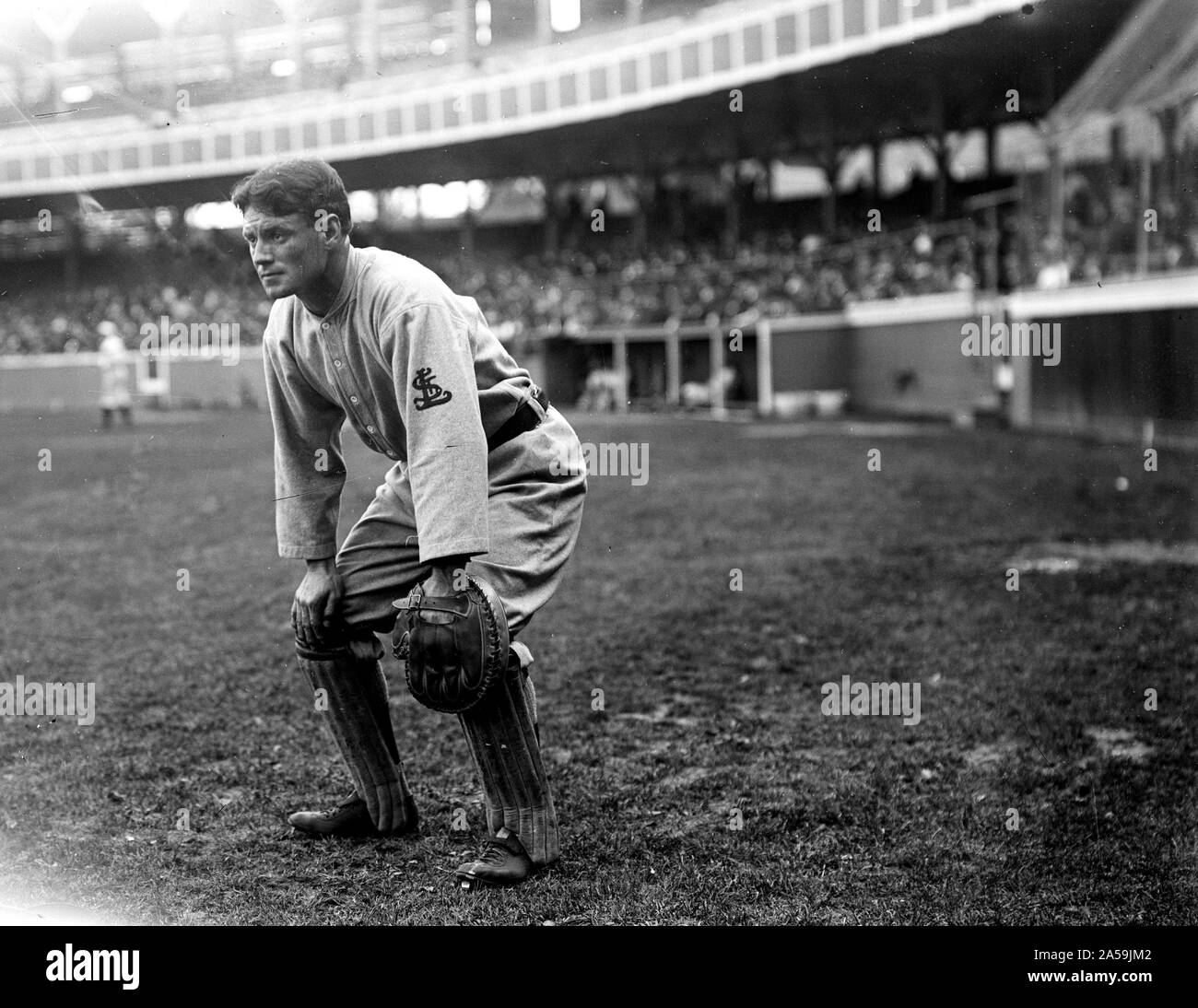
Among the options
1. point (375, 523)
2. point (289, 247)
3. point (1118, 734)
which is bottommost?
point (1118, 734)

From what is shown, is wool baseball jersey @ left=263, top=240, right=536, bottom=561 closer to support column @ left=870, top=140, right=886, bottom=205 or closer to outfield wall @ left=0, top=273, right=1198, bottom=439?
outfield wall @ left=0, top=273, right=1198, bottom=439

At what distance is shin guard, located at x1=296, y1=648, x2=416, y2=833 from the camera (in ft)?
11.2

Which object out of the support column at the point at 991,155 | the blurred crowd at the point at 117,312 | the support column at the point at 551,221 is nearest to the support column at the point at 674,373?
the support column at the point at 551,221

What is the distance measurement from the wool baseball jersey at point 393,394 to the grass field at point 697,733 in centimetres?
87

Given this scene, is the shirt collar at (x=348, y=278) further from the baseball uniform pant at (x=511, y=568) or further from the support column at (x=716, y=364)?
the support column at (x=716, y=364)

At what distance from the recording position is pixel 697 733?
4621 millimetres

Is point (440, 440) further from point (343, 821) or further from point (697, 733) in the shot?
point (697, 733)

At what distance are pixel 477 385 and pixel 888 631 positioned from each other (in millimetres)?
3506

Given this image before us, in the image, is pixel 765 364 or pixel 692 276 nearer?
pixel 765 364

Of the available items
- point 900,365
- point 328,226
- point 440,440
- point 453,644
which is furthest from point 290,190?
point 900,365

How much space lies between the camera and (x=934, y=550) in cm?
842

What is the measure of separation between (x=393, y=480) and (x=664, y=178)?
32.8 metres

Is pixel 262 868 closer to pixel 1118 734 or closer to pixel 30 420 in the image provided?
pixel 1118 734
